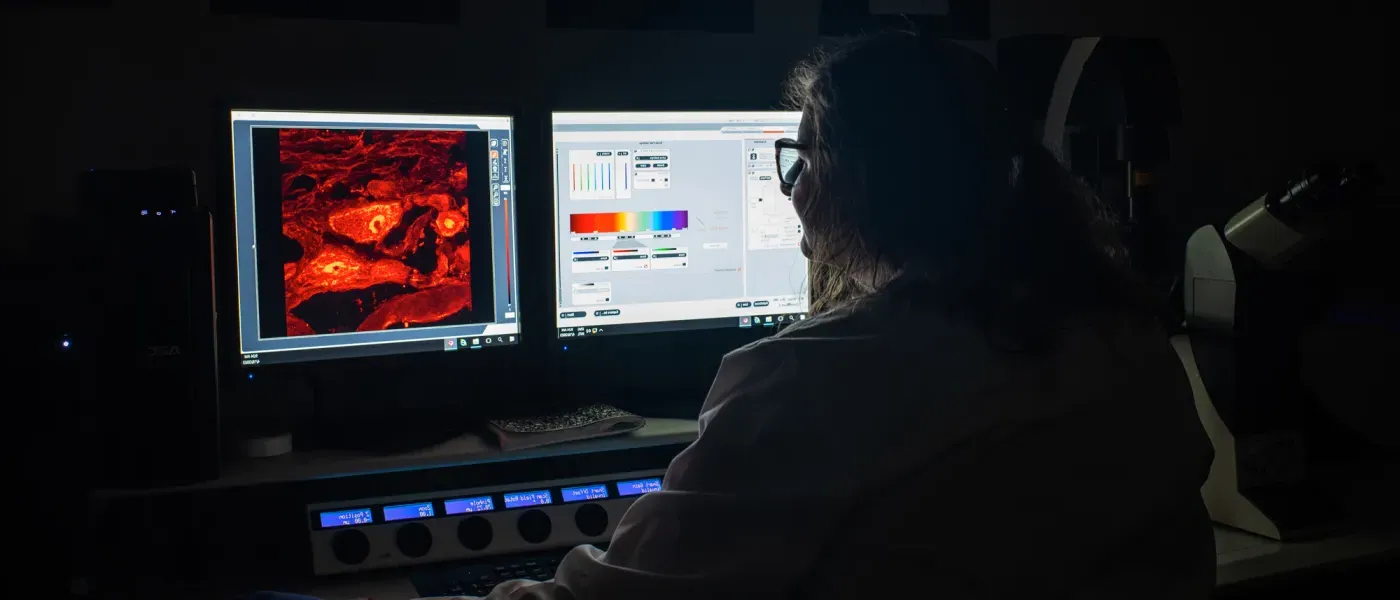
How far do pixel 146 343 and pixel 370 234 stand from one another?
1.07 feet

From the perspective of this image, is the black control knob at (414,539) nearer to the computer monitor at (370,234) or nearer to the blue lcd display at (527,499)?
the blue lcd display at (527,499)

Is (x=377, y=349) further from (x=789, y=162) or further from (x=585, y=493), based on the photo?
(x=789, y=162)

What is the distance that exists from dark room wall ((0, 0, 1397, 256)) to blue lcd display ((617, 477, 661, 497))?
0.53m

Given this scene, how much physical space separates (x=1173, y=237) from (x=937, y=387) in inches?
52.4

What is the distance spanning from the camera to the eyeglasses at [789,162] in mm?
1019

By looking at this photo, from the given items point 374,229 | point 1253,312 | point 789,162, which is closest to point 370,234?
point 374,229

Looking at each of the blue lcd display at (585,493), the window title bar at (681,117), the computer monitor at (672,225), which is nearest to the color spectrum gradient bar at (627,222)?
the computer monitor at (672,225)

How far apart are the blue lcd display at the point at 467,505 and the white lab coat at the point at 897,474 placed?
0.39 meters

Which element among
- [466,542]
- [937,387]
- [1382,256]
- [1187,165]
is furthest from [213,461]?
[1382,256]

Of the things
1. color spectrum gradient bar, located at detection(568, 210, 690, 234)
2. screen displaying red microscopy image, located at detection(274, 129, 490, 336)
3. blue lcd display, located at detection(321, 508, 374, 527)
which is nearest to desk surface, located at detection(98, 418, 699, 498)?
blue lcd display, located at detection(321, 508, 374, 527)

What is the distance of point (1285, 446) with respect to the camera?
140 centimetres

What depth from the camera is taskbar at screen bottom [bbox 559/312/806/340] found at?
1.53 metres

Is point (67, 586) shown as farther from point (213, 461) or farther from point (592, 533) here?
point (592, 533)

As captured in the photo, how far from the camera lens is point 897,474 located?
2.60 feet
